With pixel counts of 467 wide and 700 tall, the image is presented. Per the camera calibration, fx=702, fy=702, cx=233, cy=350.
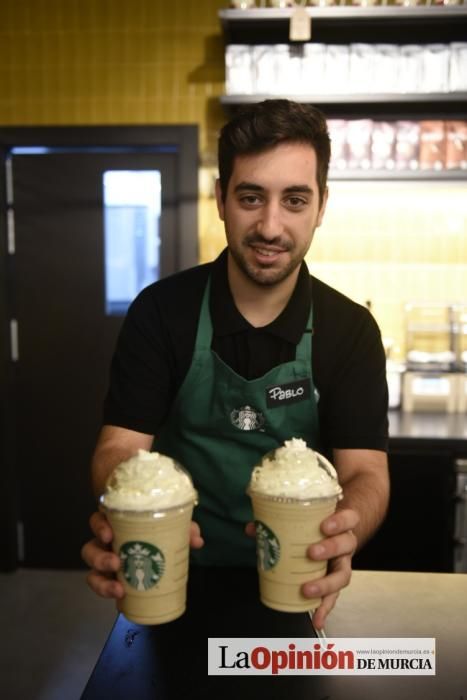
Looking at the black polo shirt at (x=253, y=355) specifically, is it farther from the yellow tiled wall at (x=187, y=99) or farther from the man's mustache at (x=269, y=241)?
the yellow tiled wall at (x=187, y=99)

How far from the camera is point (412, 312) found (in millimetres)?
3439

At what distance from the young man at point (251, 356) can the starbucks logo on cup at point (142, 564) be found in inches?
16.7

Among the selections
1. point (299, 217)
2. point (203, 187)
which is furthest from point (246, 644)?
point (203, 187)

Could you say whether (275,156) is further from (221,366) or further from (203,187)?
(203,187)

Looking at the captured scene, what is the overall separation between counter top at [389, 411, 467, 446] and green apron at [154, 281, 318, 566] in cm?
115

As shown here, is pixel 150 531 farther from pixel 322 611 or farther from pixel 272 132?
pixel 272 132

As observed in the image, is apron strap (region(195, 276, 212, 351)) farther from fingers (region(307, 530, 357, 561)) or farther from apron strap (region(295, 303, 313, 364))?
fingers (region(307, 530, 357, 561))

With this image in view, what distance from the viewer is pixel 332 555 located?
1.13 metres

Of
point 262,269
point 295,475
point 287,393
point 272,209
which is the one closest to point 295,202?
point 272,209

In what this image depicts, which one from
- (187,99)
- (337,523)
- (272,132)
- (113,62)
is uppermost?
(113,62)

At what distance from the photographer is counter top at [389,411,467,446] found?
275cm

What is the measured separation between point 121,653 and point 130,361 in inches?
27.5

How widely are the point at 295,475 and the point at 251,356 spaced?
24.2 inches

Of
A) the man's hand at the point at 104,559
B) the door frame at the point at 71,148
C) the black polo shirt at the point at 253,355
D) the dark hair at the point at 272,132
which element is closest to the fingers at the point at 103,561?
the man's hand at the point at 104,559
